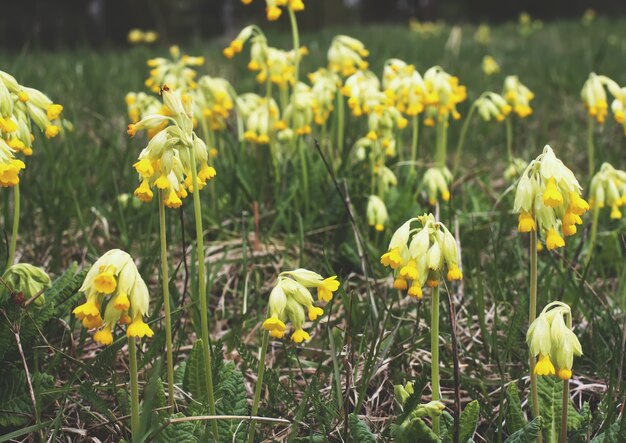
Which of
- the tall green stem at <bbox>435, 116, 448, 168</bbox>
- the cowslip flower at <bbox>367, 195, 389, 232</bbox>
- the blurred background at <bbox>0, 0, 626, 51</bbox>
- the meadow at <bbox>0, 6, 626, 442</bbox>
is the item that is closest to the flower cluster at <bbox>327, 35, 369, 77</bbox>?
the meadow at <bbox>0, 6, 626, 442</bbox>

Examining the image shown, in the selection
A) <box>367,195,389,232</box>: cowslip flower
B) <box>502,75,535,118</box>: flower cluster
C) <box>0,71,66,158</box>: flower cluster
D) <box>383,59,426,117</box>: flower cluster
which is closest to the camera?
<box>0,71,66,158</box>: flower cluster

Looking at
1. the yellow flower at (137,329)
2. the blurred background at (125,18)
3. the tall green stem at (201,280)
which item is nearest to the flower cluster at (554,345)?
the tall green stem at (201,280)

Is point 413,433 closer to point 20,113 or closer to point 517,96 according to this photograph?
point 20,113

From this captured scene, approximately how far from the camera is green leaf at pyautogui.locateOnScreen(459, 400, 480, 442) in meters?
1.83

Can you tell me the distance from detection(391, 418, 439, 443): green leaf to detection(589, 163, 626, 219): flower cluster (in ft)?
4.38

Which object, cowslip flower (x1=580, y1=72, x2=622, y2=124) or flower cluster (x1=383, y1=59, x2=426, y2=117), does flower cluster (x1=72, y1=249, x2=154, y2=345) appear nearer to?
flower cluster (x1=383, y1=59, x2=426, y2=117)

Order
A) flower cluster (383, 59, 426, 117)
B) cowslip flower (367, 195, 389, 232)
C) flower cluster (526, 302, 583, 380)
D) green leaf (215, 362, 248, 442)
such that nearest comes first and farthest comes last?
flower cluster (526, 302, 583, 380) < green leaf (215, 362, 248, 442) < cowslip flower (367, 195, 389, 232) < flower cluster (383, 59, 426, 117)

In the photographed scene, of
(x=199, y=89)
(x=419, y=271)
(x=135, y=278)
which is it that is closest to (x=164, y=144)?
(x=135, y=278)

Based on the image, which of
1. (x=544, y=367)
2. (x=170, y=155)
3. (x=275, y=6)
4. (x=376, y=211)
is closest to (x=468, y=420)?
(x=544, y=367)

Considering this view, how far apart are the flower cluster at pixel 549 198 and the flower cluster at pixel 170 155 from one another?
71 cm

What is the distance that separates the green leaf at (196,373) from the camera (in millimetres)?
1997

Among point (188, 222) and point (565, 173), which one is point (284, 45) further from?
point (565, 173)

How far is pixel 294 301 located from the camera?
179 cm

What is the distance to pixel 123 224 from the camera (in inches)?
124
